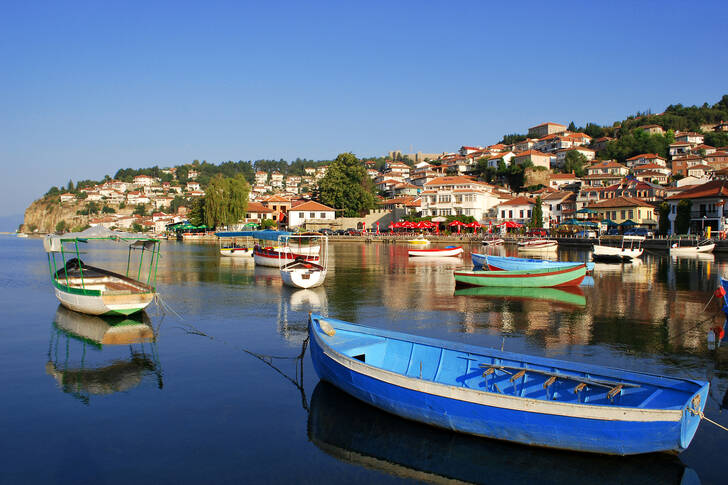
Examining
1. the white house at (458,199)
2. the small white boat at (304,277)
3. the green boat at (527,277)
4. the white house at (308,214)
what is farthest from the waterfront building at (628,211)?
the small white boat at (304,277)

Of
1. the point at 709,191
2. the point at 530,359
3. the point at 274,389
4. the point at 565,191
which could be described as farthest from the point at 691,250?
the point at 274,389

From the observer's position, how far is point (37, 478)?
812 centimetres

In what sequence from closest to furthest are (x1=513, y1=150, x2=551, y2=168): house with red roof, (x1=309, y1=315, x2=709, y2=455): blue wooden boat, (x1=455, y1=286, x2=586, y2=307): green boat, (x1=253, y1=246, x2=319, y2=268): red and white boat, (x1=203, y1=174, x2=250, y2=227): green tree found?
(x1=309, y1=315, x2=709, y2=455): blue wooden boat, (x1=455, y1=286, x2=586, y2=307): green boat, (x1=253, y1=246, x2=319, y2=268): red and white boat, (x1=203, y1=174, x2=250, y2=227): green tree, (x1=513, y1=150, x2=551, y2=168): house with red roof

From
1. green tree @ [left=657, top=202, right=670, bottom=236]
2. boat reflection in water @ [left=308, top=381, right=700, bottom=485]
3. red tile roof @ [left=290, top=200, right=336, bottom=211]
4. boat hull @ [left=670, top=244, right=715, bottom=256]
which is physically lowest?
boat reflection in water @ [left=308, top=381, right=700, bottom=485]

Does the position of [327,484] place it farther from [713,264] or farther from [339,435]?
[713,264]

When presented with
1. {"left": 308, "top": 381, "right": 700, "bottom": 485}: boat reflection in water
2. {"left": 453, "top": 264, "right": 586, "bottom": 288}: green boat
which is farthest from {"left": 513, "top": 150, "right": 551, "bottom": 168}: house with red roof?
{"left": 308, "top": 381, "right": 700, "bottom": 485}: boat reflection in water

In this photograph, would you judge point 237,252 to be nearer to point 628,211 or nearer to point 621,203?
point 621,203

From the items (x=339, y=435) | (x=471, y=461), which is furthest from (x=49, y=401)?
(x=471, y=461)

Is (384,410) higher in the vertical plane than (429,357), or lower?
lower

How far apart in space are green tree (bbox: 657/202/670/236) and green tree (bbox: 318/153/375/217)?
152ft

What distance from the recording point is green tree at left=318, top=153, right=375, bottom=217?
9356cm

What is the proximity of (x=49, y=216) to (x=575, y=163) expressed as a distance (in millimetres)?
173300

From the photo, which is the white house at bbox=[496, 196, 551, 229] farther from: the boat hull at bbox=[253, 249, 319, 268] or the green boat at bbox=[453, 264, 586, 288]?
the green boat at bbox=[453, 264, 586, 288]

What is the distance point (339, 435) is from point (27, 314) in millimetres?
18023
